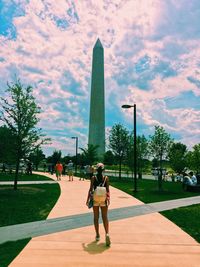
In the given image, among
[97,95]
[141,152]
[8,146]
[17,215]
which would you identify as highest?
[97,95]

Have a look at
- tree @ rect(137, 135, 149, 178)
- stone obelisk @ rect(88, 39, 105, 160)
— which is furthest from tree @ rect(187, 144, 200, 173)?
stone obelisk @ rect(88, 39, 105, 160)

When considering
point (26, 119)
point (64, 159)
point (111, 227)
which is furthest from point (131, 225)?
point (64, 159)

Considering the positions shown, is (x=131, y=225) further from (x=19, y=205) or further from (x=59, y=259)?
(x=19, y=205)

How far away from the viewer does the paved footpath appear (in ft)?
18.5

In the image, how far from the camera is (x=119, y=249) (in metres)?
6.46

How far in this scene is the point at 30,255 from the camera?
19.5 ft

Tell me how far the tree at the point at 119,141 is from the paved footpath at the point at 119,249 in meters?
28.6

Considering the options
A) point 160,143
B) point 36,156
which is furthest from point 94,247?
point 160,143

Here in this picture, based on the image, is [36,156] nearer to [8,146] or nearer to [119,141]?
[8,146]

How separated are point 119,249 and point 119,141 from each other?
31.4m

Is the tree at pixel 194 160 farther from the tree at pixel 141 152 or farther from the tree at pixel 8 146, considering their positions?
the tree at pixel 8 146

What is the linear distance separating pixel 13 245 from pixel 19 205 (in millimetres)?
6130

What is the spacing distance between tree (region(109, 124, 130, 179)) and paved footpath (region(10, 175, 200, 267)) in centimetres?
2864

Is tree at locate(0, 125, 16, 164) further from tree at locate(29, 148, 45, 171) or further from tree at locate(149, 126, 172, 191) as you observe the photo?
tree at locate(149, 126, 172, 191)
